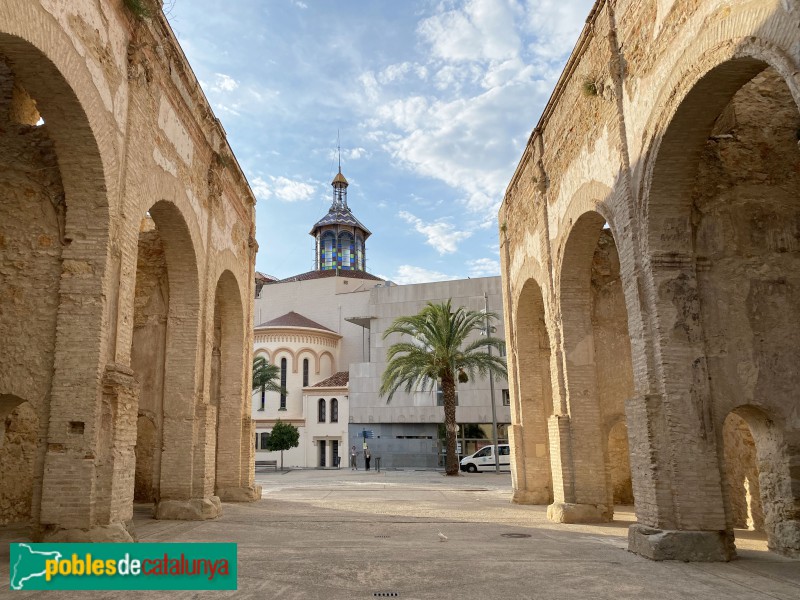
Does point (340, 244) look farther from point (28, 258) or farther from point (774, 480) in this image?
point (774, 480)

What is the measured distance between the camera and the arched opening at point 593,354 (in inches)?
465

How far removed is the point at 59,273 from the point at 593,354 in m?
9.04

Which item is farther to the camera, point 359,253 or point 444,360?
point 359,253

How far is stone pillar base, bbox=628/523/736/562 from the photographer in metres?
7.43

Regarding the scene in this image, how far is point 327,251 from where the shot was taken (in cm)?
6012

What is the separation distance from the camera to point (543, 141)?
13.6m

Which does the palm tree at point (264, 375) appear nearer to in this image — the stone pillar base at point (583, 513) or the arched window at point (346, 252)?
the arched window at point (346, 252)

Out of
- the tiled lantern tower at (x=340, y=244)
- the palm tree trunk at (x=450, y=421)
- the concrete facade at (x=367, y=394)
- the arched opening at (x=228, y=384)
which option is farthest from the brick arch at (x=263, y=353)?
the arched opening at (x=228, y=384)

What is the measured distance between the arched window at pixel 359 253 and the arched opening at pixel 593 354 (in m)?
47.0

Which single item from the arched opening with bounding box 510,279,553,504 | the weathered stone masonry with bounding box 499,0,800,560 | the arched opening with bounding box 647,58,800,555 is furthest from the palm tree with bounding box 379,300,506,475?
the arched opening with bounding box 647,58,800,555

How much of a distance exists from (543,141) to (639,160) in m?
5.30

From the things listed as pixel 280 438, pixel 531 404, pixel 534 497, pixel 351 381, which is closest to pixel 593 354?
pixel 531 404

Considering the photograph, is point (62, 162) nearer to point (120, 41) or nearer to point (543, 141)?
point (120, 41)

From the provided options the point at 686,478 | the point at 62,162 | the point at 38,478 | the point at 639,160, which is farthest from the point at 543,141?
the point at 38,478
